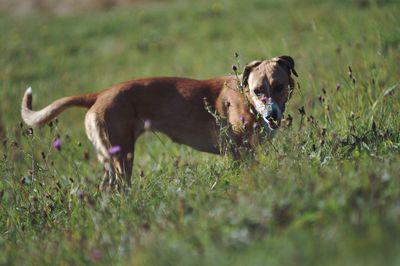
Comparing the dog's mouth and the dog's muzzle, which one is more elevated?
the dog's muzzle

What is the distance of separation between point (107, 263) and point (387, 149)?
2105mm

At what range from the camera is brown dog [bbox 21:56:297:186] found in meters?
5.49

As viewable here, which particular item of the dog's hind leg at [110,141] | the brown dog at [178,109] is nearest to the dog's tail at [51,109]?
the brown dog at [178,109]

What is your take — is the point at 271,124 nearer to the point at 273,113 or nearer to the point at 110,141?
the point at 273,113

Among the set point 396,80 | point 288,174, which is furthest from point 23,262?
point 396,80

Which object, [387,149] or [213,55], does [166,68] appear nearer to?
[213,55]

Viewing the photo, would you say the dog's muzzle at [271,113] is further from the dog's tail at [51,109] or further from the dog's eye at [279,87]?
the dog's tail at [51,109]

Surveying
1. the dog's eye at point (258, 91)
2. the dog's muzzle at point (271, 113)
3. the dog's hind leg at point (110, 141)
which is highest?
the dog's eye at point (258, 91)

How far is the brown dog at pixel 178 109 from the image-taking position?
5488mm

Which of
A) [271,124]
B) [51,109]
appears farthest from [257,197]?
[51,109]

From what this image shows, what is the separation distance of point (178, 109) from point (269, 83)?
36.6 inches

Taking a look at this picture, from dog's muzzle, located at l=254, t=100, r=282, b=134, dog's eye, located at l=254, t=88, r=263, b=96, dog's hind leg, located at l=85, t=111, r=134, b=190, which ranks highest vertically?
dog's eye, located at l=254, t=88, r=263, b=96

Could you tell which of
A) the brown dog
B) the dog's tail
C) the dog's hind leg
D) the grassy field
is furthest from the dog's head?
the dog's tail

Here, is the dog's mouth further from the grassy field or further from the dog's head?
the grassy field
